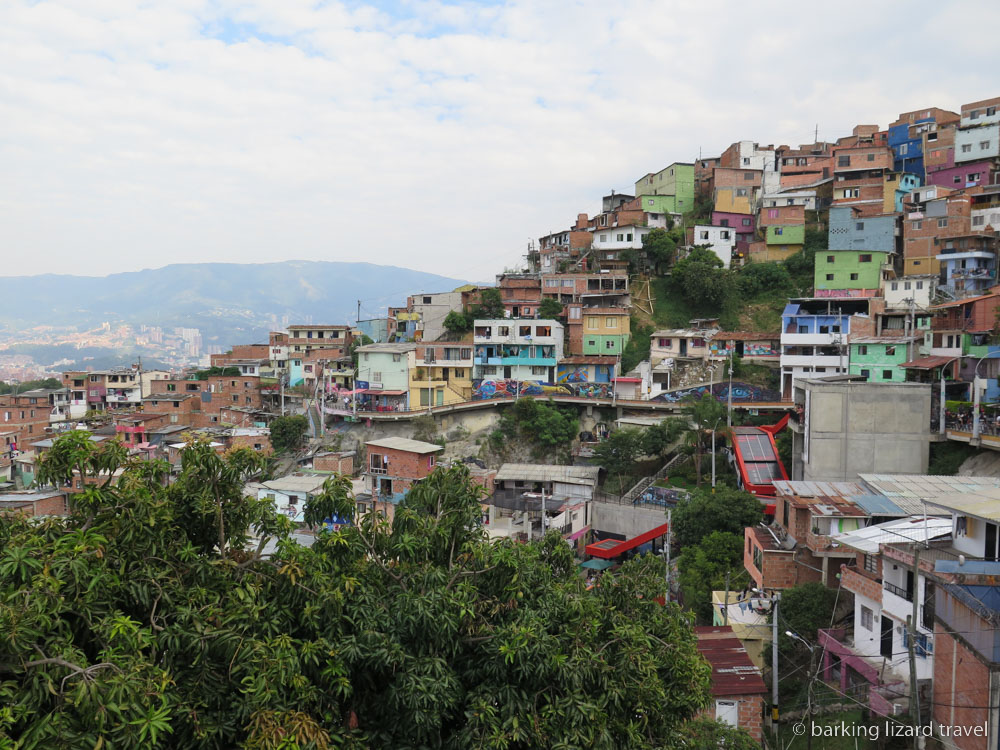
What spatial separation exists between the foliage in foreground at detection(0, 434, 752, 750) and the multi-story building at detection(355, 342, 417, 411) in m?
31.4

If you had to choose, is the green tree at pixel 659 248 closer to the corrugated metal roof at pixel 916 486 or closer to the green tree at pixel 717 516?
the green tree at pixel 717 516

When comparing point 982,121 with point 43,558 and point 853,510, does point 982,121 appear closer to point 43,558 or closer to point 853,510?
point 853,510

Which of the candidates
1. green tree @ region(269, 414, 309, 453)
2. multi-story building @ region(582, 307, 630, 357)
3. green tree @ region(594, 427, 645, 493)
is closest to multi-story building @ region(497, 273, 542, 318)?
multi-story building @ region(582, 307, 630, 357)

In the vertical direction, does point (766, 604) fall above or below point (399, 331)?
below

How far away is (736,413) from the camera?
113ft

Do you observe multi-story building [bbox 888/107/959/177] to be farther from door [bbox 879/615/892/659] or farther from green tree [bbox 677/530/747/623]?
door [bbox 879/615/892/659]

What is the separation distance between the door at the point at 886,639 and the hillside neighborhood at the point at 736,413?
6 cm

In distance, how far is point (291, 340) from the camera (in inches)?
2018

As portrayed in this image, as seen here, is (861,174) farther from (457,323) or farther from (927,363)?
(457,323)

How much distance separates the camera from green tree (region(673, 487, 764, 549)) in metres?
22.9

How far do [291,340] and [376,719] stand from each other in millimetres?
46572

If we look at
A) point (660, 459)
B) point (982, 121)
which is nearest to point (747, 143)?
point (982, 121)

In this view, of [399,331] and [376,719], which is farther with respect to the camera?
[399,331]

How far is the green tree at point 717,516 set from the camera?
75.0ft
